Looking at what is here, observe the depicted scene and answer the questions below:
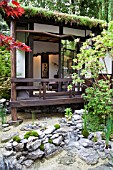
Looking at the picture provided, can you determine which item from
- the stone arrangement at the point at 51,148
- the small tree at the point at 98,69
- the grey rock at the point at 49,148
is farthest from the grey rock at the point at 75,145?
the small tree at the point at 98,69

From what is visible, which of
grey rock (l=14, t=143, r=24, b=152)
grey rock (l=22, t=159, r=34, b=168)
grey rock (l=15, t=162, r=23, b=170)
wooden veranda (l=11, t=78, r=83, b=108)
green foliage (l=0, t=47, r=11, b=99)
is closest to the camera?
grey rock (l=15, t=162, r=23, b=170)

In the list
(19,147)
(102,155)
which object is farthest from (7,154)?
(102,155)

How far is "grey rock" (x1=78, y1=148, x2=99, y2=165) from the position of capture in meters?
3.58

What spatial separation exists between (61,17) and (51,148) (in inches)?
148

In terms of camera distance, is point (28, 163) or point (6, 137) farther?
point (6, 137)

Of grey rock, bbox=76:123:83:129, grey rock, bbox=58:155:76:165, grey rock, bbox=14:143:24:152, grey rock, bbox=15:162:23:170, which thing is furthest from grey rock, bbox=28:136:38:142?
grey rock, bbox=76:123:83:129

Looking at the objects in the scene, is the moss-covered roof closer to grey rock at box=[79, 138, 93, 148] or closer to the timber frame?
the timber frame

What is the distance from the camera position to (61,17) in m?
5.51

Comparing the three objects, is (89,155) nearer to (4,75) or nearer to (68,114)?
(68,114)

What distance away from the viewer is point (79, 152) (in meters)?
3.82

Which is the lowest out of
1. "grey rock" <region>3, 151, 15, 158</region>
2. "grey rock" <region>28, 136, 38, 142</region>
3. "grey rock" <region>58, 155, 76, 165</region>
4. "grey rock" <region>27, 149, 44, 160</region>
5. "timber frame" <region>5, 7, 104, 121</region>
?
"grey rock" <region>58, 155, 76, 165</region>

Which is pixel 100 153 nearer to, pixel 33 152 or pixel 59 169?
pixel 59 169

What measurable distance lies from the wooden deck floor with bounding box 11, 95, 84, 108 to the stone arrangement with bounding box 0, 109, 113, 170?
1.27 m

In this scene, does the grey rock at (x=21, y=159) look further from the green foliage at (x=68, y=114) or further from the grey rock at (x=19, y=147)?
the green foliage at (x=68, y=114)
